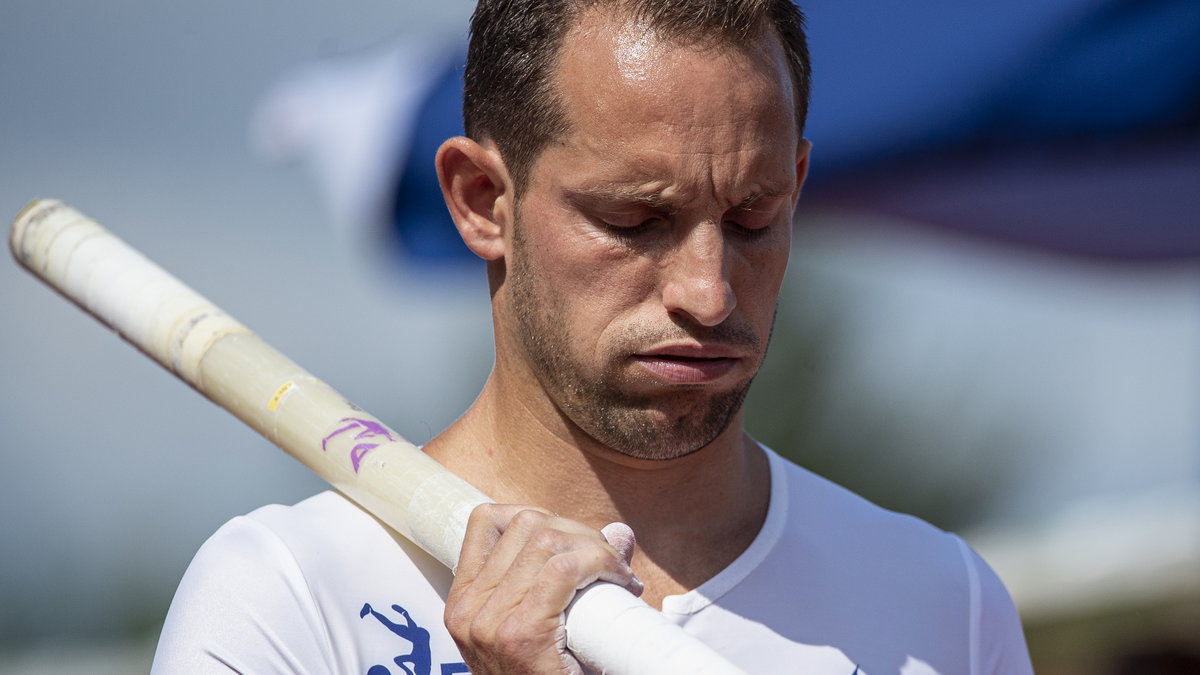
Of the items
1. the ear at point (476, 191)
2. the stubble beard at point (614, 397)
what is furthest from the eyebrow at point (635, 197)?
the ear at point (476, 191)

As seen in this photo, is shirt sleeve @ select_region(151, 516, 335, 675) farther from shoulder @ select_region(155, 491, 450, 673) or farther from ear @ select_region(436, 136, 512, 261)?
ear @ select_region(436, 136, 512, 261)

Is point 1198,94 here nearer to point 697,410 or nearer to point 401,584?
point 697,410

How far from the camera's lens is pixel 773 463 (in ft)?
10.4

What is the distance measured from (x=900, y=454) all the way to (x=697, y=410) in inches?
279

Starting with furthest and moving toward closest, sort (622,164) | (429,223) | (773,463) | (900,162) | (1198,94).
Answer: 1. (429,223)
2. (900,162)
3. (1198,94)
4. (773,463)
5. (622,164)

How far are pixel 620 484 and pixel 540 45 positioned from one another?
91 cm

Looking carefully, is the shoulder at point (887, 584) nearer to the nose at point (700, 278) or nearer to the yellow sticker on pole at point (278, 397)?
the nose at point (700, 278)

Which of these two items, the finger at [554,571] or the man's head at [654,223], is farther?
the man's head at [654,223]

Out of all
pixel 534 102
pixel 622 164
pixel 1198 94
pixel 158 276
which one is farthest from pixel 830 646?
Answer: pixel 1198 94

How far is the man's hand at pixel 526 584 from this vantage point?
81.3 inches

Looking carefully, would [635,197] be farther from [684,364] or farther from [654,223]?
[684,364]

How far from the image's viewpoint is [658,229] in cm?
258

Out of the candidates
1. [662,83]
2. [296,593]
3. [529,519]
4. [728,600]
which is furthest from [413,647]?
[662,83]

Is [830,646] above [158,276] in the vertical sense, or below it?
below
